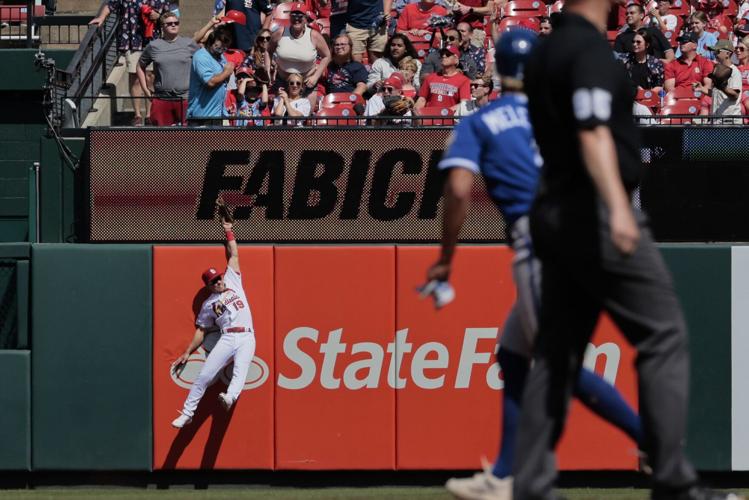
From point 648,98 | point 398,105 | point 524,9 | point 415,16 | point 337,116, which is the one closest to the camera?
point 337,116

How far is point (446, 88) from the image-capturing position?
38.1ft

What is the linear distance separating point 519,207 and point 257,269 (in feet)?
17.4

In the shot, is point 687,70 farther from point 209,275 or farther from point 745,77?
point 209,275

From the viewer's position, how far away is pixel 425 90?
11.7 m

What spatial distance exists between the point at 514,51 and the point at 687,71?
29.3 feet

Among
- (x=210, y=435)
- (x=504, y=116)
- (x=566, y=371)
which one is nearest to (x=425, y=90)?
(x=210, y=435)

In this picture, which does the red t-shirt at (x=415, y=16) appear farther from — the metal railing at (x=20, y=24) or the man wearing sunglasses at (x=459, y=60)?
the metal railing at (x=20, y=24)

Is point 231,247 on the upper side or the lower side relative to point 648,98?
lower

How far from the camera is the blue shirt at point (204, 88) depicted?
10.9 meters

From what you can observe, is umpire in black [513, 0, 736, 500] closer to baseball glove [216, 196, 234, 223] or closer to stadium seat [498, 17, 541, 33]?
baseball glove [216, 196, 234, 223]

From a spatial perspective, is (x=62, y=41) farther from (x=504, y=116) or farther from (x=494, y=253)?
(x=504, y=116)

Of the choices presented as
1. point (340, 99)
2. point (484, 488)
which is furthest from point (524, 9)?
point (484, 488)

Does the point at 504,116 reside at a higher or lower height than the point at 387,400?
higher

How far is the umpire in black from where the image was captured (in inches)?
160
